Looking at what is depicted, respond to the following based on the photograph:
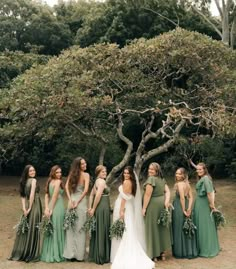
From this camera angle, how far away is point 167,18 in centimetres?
2078

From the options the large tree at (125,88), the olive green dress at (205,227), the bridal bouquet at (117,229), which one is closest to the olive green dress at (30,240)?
the bridal bouquet at (117,229)

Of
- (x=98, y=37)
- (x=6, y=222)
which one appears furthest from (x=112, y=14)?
(x=6, y=222)

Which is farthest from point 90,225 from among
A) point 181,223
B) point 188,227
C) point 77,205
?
point 188,227

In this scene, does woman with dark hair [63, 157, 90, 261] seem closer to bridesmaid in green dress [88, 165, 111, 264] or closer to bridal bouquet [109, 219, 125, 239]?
bridesmaid in green dress [88, 165, 111, 264]

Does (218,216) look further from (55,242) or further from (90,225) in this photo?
(55,242)

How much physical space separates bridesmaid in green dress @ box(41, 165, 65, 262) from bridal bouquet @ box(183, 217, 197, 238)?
2.33 metres

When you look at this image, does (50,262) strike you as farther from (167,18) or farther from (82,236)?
(167,18)

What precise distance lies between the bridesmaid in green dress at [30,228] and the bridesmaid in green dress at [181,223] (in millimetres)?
2618

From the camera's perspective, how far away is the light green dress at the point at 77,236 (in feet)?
26.4

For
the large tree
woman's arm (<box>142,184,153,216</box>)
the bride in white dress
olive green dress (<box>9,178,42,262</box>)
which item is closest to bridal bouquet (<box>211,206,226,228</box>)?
woman's arm (<box>142,184,153,216</box>)

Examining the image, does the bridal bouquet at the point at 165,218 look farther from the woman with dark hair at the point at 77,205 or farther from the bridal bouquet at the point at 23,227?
the bridal bouquet at the point at 23,227

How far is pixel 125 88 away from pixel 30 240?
5.48m

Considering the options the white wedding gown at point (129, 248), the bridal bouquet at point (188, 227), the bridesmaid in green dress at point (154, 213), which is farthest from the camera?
the bridal bouquet at point (188, 227)

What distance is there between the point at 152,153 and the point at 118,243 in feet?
12.9
